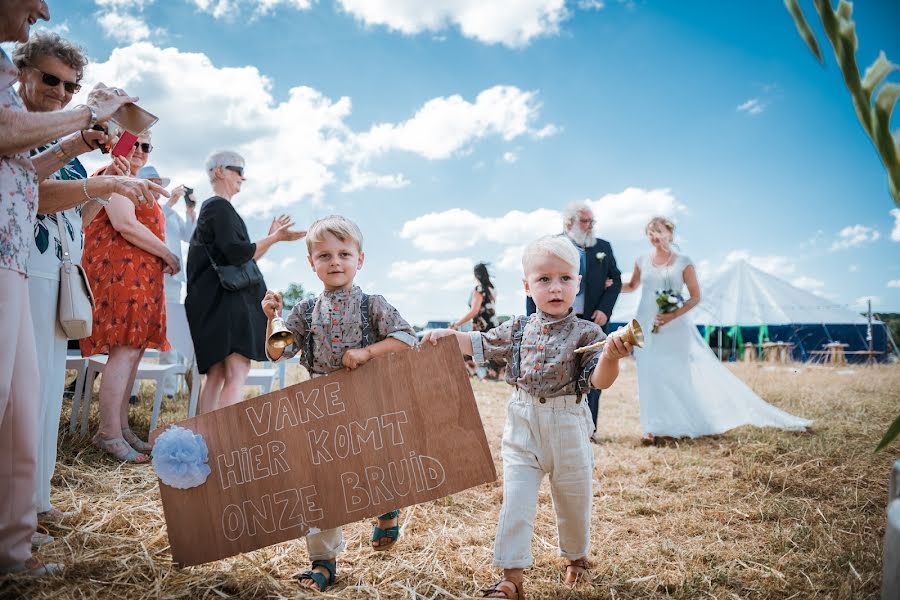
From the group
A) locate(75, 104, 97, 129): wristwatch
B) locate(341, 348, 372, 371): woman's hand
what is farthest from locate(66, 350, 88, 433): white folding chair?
locate(341, 348, 372, 371): woman's hand

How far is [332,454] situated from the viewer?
2.38m

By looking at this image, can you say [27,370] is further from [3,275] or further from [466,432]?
[466,432]

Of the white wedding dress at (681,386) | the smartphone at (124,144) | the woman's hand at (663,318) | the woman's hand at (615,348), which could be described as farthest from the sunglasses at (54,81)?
the woman's hand at (663,318)

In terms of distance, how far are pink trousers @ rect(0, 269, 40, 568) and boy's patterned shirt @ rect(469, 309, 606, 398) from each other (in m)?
1.86

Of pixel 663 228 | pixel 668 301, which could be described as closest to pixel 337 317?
pixel 668 301

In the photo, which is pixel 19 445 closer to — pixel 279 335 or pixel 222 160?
pixel 279 335

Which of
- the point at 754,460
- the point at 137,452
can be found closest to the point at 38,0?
the point at 137,452

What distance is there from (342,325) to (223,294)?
1.82 meters

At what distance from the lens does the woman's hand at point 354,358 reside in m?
2.37

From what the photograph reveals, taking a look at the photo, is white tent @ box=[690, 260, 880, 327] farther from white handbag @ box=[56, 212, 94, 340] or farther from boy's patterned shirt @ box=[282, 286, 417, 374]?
white handbag @ box=[56, 212, 94, 340]

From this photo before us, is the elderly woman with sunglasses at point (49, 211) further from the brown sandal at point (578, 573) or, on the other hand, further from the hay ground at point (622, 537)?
the brown sandal at point (578, 573)

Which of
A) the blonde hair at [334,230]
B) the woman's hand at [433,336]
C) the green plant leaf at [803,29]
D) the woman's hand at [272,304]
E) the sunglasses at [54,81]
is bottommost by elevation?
the woman's hand at [433,336]

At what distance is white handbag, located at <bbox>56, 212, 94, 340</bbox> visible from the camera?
2.72 metres

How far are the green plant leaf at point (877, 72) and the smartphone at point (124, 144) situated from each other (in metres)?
2.93
